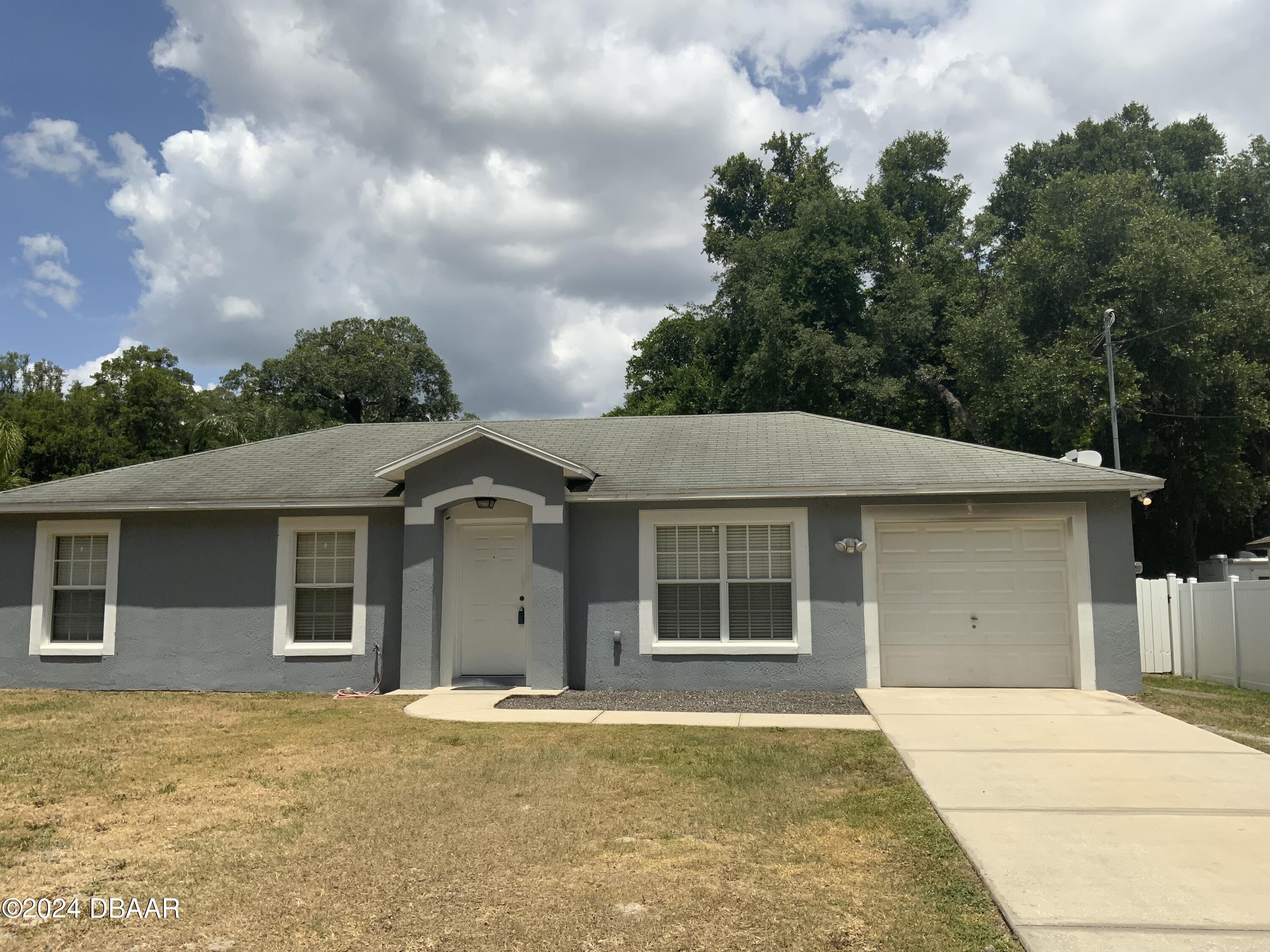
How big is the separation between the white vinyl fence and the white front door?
8686 millimetres

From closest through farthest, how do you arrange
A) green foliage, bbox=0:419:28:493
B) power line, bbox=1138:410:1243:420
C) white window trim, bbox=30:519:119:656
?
white window trim, bbox=30:519:119:656 < green foliage, bbox=0:419:28:493 < power line, bbox=1138:410:1243:420

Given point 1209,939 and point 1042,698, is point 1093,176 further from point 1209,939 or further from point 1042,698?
point 1209,939

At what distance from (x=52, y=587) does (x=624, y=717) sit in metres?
9.36

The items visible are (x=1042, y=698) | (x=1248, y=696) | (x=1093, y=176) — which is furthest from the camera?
(x=1093, y=176)

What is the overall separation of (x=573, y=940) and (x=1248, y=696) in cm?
1158

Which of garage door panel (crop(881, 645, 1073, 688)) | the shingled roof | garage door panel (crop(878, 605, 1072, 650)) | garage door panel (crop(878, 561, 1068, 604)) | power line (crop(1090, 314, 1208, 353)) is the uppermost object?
power line (crop(1090, 314, 1208, 353))

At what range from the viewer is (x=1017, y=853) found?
5527 millimetres

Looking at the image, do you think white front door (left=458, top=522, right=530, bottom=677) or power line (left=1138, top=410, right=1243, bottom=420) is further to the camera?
power line (left=1138, top=410, right=1243, bottom=420)

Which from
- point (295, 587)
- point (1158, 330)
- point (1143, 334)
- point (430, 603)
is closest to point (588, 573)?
point (430, 603)

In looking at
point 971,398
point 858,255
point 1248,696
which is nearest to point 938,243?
point 858,255

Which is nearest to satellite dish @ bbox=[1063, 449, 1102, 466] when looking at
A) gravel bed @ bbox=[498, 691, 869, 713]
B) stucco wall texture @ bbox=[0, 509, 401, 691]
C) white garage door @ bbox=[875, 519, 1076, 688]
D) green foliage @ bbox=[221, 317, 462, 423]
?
white garage door @ bbox=[875, 519, 1076, 688]

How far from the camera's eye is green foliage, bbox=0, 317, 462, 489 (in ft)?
116

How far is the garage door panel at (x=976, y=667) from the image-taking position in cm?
1225

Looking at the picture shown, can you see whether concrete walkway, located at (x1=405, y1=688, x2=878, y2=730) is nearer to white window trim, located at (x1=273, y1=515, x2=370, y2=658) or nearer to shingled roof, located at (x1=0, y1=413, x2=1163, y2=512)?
white window trim, located at (x1=273, y1=515, x2=370, y2=658)
